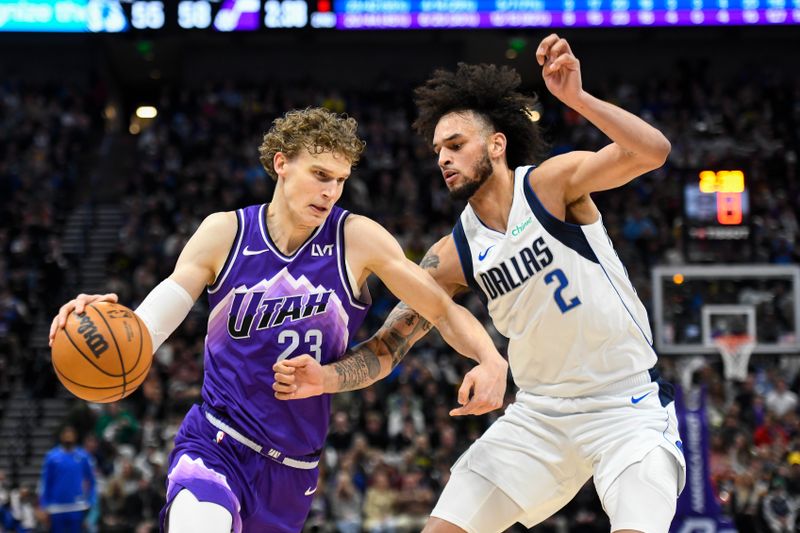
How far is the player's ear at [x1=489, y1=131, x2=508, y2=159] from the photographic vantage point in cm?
515

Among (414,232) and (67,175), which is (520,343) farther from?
(67,175)

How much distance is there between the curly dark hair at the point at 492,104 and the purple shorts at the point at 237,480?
1.85 meters

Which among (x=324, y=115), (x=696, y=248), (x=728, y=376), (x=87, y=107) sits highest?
(x=87, y=107)

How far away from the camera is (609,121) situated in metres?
4.34

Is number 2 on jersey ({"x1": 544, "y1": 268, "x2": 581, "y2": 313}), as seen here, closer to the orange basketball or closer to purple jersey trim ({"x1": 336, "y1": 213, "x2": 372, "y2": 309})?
purple jersey trim ({"x1": 336, "y1": 213, "x2": 372, "y2": 309})

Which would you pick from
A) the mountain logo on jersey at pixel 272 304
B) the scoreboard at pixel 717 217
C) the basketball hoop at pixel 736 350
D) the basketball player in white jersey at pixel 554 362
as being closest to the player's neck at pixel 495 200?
the basketball player in white jersey at pixel 554 362

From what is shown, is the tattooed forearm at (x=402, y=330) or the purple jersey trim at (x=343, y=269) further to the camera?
the tattooed forearm at (x=402, y=330)

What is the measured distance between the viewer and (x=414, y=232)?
17.2 m

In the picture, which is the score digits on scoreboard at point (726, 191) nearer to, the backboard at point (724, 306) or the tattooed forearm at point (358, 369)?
the backboard at point (724, 306)

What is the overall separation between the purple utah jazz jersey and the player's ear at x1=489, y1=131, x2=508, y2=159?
0.82 metres

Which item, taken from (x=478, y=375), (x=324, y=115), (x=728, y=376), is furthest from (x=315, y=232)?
(x=728, y=376)

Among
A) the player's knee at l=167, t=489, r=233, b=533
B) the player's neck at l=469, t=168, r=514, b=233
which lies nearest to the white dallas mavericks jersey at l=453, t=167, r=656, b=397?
the player's neck at l=469, t=168, r=514, b=233

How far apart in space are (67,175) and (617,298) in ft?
57.2

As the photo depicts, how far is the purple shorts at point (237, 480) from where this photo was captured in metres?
4.53
